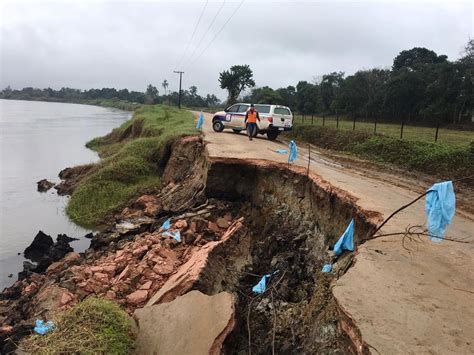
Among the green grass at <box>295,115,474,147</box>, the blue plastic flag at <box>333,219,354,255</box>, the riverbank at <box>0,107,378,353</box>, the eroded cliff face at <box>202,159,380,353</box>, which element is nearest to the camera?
the eroded cliff face at <box>202,159,380,353</box>

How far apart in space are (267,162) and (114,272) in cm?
523

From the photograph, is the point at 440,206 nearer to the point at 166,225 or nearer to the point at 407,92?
the point at 166,225

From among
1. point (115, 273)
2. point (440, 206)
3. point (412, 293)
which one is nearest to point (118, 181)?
point (115, 273)

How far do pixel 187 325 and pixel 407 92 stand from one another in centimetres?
3265

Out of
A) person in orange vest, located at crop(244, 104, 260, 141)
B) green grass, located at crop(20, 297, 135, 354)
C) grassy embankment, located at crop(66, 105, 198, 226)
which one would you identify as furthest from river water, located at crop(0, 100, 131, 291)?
person in orange vest, located at crop(244, 104, 260, 141)

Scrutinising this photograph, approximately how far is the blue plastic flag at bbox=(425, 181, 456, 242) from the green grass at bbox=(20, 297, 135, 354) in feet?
14.4

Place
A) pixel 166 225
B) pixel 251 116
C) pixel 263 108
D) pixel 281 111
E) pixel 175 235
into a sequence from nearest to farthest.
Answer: pixel 175 235 < pixel 166 225 < pixel 251 116 < pixel 281 111 < pixel 263 108

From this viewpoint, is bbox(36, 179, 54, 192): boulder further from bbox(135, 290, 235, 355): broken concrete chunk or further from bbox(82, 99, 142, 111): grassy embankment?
bbox(82, 99, 142, 111): grassy embankment

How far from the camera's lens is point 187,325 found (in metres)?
5.77

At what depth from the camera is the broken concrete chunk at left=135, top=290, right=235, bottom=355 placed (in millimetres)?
5457

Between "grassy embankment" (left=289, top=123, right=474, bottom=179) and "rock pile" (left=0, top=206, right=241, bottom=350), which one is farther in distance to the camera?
"grassy embankment" (left=289, top=123, right=474, bottom=179)

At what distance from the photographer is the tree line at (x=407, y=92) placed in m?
30.3

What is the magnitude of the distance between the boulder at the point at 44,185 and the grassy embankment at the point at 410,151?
583 inches

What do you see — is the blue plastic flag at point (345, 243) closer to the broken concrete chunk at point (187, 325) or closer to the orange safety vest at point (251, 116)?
the broken concrete chunk at point (187, 325)
